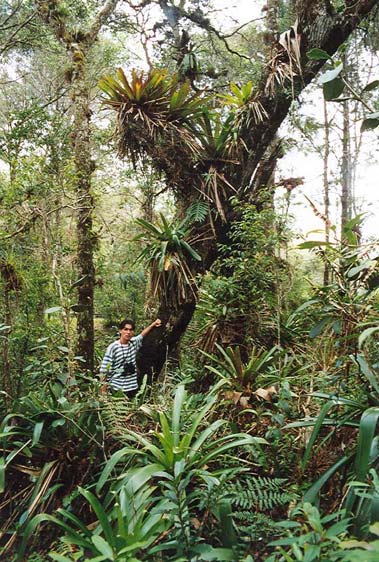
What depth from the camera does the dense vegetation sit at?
2.08 m

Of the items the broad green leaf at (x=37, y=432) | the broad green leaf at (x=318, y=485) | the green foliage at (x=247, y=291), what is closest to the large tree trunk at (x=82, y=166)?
the green foliage at (x=247, y=291)

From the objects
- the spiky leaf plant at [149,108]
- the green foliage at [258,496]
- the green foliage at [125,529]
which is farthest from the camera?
the spiky leaf plant at [149,108]

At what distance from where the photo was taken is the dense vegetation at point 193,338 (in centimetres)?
208

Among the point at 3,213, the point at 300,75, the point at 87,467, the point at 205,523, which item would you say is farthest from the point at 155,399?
the point at 300,75

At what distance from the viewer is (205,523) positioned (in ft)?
7.44

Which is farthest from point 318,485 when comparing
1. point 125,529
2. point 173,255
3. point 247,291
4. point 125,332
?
point 173,255

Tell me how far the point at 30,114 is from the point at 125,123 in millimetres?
1257

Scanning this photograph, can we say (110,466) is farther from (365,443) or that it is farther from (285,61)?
(285,61)

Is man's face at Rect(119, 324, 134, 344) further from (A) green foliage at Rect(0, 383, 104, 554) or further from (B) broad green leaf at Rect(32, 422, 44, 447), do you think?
(B) broad green leaf at Rect(32, 422, 44, 447)

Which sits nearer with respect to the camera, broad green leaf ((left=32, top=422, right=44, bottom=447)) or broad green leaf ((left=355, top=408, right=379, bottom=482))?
broad green leaf ((left=355, top=408, right=379, bottom=482))

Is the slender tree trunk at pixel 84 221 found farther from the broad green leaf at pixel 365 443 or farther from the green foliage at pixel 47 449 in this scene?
the broad green leaf at pixel 365 443

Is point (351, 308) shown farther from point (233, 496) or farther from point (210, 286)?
point (210, 286)

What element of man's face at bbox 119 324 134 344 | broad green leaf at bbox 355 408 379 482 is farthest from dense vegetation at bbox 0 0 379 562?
man's face at bbox 119 324 134 344

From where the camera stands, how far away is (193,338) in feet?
17.5
